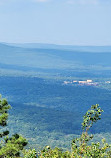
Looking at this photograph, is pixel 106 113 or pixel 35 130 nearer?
pixel 35 130

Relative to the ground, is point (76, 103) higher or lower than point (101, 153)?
lower

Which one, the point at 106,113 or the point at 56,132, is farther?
the point at 106,113

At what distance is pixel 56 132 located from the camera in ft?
322

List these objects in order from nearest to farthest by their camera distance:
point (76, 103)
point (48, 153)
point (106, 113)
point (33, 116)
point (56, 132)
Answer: point (48, 153)
point (56, 132)
point (33, 116)
point (106, 113)
point (76, 103)

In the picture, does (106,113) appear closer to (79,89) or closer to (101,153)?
(79,89)

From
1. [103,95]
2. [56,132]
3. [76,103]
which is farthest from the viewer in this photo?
[103,95]

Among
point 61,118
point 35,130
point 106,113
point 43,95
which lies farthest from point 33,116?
point 43,95

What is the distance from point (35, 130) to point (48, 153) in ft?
290

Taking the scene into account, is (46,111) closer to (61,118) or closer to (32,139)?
(61,118)

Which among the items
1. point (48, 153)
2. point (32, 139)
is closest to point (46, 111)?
point (32, 139)

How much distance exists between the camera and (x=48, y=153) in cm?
1203

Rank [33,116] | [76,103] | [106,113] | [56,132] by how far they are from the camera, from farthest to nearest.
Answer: [76,103] < [106,113] < [33,116] < [56,132]

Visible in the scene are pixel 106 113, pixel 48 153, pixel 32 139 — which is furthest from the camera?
pixel 106 113

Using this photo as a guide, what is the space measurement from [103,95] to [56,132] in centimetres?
8189
